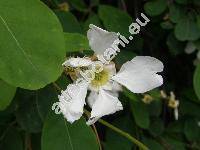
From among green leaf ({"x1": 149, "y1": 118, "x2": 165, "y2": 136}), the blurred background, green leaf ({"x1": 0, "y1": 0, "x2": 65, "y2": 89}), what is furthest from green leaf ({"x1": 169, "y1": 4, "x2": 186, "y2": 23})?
green leaf ({"x1": 0, "y1": 0, "x2": 65, "y2": 89})

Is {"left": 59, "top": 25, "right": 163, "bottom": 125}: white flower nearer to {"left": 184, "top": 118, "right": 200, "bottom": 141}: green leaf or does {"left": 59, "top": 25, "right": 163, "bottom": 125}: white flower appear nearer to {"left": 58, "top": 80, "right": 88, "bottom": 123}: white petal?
{"left": 58, "top": 80, "right": 88, "bottom": 123}: white petal

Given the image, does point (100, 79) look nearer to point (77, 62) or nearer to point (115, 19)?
point (77, 62)

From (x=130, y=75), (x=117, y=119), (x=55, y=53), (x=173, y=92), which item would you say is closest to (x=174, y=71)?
(x=173, y=92)

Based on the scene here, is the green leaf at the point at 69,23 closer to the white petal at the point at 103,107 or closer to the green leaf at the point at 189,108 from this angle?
the white petal at the point at 103,107

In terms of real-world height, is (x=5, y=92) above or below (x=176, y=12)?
above

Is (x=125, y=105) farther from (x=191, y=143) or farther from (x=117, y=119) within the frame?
(x=191, y=143)

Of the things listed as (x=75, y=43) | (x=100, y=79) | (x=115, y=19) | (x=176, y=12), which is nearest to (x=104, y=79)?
(x=100, y=79)
